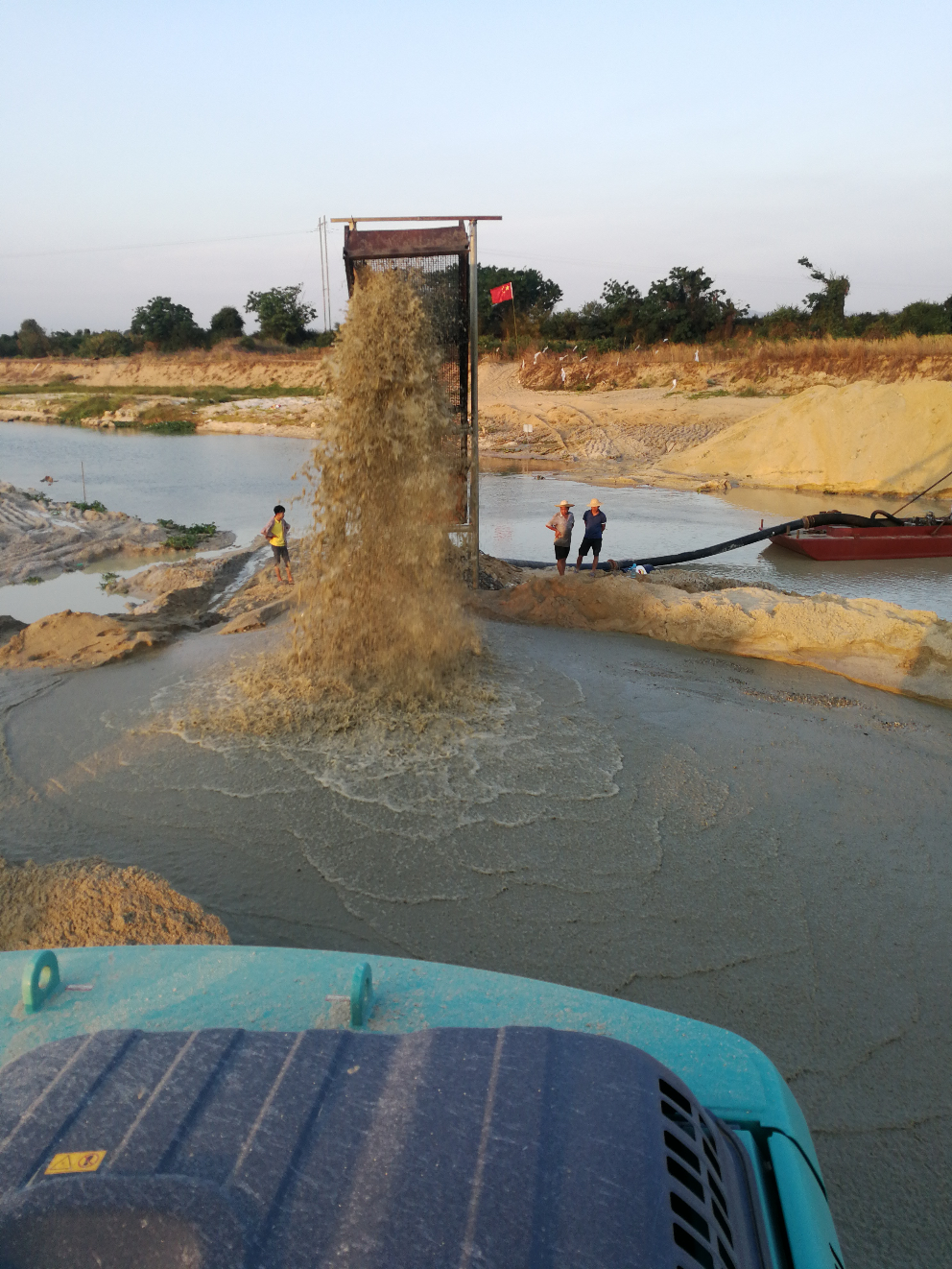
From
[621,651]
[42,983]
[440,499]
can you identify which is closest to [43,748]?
[440,499]

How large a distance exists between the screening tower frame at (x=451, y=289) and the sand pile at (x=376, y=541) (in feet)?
4.48

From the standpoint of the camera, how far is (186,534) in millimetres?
15211

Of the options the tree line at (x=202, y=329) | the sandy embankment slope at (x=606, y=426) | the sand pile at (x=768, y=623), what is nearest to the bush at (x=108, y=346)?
the tree line at (x=202, y=329)

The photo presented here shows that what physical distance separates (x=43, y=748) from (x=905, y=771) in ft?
20.5

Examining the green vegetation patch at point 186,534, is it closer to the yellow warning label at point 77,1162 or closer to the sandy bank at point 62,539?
the sandy bank at point 62,539

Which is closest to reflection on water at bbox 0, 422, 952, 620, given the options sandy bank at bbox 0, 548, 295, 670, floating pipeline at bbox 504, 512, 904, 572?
floating pipeline at bbox 504, 512, 904, 572

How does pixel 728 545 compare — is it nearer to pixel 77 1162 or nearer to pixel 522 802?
pixel 522 802

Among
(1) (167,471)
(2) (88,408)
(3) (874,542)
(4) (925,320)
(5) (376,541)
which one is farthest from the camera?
(2) (88,408)

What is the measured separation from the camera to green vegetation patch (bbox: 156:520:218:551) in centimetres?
1441

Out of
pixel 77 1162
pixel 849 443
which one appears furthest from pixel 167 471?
pixel 77 1162

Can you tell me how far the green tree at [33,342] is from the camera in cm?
6456

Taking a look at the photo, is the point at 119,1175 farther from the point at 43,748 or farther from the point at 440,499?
the point at 440,499

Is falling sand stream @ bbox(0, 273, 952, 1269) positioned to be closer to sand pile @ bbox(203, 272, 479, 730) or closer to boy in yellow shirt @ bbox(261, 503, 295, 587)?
sand pile @ bbox(203, 272, 479, 730)

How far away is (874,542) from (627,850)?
10.9m
